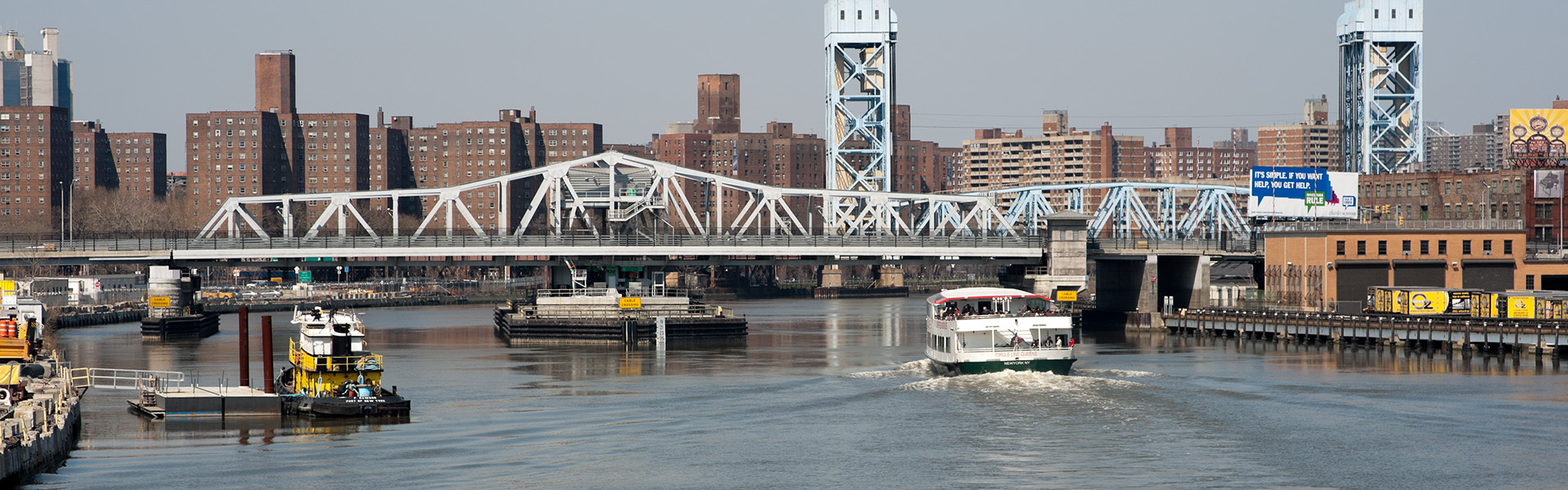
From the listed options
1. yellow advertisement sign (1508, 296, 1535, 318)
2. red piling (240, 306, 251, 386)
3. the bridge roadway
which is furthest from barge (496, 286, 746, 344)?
yellow advertisement sign (1508, 296, 1535, 318)

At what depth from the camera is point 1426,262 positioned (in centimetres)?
9562

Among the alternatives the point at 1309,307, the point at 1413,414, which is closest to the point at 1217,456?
the point at 1413,414

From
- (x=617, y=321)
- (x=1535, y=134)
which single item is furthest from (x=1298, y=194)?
(x=617, y=321)

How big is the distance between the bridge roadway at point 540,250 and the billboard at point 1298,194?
15.3 m

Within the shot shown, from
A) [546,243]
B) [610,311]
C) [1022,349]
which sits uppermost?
[546,243]

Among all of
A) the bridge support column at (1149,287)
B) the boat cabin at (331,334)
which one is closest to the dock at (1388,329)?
the bridge support column at (1149,287)

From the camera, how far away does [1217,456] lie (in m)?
45.1

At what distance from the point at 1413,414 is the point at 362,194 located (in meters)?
81.8

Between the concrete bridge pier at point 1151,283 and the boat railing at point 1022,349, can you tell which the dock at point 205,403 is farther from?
the concrete bridge pier at point 1151,283

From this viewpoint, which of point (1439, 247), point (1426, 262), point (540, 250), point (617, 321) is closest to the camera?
point (617, 321)

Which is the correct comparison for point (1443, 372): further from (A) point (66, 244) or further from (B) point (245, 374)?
(A) point (66, 244)

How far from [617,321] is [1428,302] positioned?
44522mm

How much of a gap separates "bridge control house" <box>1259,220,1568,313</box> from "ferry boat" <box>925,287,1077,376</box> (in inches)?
1493

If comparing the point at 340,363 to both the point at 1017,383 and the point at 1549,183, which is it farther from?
the point at 1549,183
